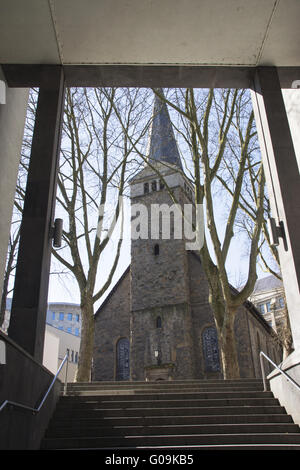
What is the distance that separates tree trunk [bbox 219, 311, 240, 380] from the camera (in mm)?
12914

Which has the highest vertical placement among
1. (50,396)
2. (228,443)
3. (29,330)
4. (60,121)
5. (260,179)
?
(260,179)

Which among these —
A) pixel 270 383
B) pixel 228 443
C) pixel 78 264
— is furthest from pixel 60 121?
pixel 78 264

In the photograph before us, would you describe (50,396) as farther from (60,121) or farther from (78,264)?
(78,264)

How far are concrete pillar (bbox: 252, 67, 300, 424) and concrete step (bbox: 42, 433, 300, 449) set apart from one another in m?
0.70


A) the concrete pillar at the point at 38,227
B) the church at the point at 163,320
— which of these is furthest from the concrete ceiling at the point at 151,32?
the church at the point at 163,320

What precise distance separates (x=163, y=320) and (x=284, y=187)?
23173mm

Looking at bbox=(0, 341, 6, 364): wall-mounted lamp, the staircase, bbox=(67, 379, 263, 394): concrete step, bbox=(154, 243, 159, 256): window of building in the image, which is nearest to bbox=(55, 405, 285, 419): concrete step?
the staircase

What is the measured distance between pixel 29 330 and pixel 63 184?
12476mm

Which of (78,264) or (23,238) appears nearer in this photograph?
(23,238)

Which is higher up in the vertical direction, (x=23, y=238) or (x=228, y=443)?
(x=23, y=238)

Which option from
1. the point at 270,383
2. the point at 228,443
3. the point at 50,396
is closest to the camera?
the point at 228,443

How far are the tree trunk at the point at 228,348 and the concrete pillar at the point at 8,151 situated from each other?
8.35 metres

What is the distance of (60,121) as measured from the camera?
6859 mm

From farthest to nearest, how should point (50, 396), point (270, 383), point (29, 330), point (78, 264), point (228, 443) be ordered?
A: point (78, 264) < point (270, 383) < point (50, 396) < point (228, 443) < point (29, 330)
